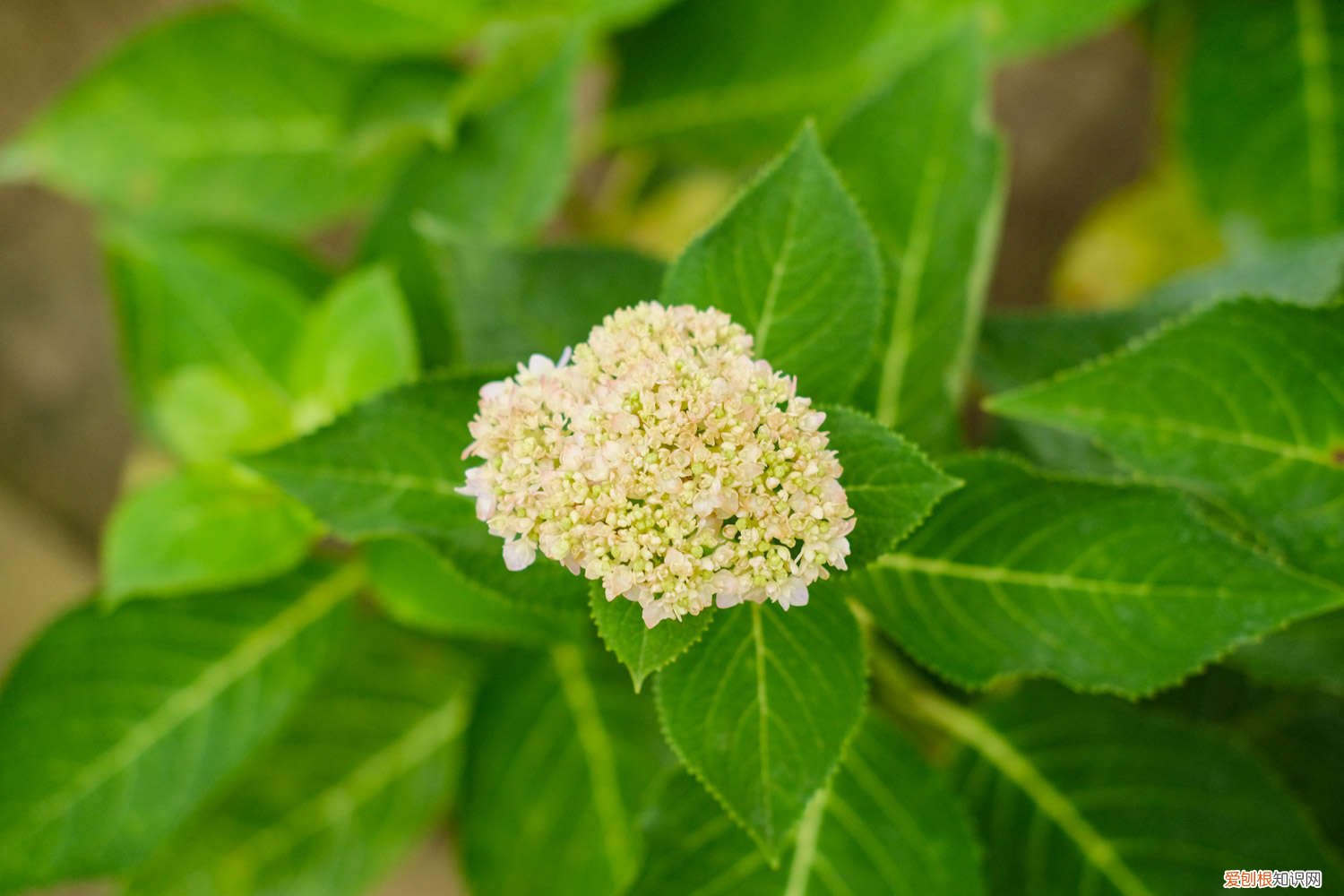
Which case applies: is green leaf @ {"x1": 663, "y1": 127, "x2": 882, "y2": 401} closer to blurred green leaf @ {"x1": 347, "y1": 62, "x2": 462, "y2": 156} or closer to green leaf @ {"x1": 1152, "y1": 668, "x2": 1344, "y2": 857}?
blurred green leaf @ {"x1": 347, "y1": 62, "x2": 462, "y2": 156}

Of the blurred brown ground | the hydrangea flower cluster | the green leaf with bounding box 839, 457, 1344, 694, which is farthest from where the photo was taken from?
the blurred brown ground

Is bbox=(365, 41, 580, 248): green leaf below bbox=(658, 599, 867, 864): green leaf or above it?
above

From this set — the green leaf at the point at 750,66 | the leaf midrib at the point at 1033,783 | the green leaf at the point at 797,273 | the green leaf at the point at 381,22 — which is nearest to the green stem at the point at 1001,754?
the leaf midrib at the point at 1033,783

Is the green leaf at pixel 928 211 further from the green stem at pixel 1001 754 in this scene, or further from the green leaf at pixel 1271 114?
the green leaf at pixel 1271 114

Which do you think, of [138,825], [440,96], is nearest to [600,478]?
[138,825]

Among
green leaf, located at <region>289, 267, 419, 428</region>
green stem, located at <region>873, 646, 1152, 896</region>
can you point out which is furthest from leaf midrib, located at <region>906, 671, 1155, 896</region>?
green leaf, located at <region>289, 267, 419, 428</region>

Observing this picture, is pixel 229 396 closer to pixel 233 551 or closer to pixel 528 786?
pixel 233 551
